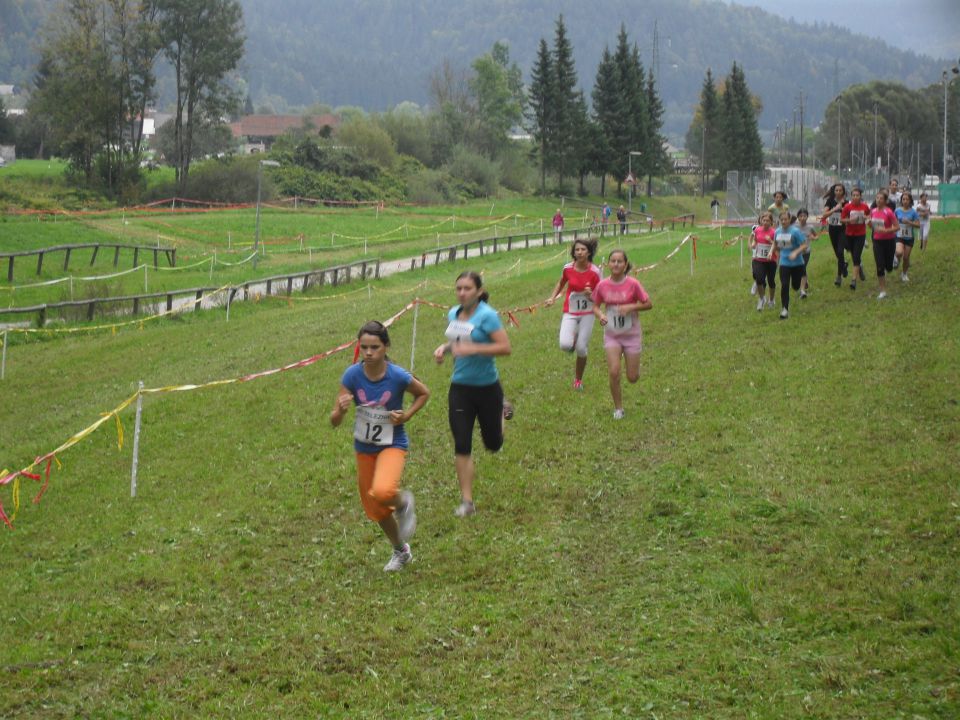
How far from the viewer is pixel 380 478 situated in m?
8.55

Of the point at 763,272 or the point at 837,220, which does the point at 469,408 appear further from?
the point at 837,220

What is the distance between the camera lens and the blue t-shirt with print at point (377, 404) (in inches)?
342

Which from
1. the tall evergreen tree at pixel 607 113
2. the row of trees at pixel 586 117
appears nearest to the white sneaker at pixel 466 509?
the row of trees at pixel 586 117

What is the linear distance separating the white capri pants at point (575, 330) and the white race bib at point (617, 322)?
0.87 metres

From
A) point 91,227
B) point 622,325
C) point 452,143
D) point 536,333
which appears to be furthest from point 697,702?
point 452,143

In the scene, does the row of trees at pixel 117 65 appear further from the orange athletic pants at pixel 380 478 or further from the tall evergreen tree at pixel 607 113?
the orange athletic pants at pixel 380 478

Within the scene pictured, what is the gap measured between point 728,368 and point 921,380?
2774 millimetres

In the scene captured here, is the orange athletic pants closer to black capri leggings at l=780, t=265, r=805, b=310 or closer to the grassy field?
black capri leggings at l=780, t=265, r=805, b=310

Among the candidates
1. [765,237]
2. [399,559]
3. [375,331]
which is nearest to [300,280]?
[765,237]

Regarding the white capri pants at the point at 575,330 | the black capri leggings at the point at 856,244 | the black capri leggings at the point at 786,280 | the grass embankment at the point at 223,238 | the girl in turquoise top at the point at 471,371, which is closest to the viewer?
the girl in turquoise top at the point at 471,371

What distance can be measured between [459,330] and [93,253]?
109ft

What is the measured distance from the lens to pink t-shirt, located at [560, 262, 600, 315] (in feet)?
45.3

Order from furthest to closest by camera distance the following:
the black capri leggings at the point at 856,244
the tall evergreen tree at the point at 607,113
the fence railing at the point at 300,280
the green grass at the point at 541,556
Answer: the tall evergreen tree at the point at 607,113 < the fence railing at the point at 300,280 < the black capri leggings at the point at 856,244 < the green grass at the point at 541,556

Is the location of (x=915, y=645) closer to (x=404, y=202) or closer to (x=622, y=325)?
(x=622, y=325)
